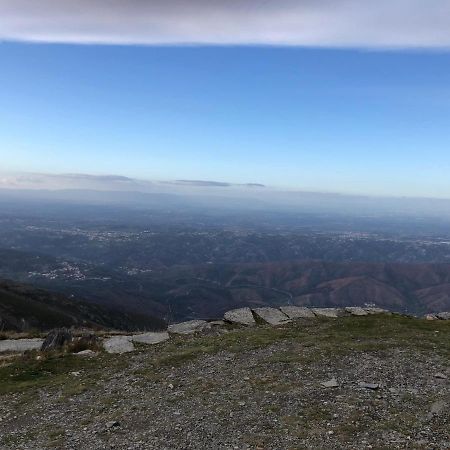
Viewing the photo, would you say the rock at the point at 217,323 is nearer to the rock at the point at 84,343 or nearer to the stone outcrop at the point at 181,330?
the stone outcrop at the point at 181,330

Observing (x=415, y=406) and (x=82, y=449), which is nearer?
(x=82, y=449)

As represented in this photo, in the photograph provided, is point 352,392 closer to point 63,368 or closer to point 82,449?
point 82,449

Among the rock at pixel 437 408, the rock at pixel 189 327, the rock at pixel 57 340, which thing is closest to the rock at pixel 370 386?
the rock at pixel 437 408

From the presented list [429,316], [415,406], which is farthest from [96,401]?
[429,316]

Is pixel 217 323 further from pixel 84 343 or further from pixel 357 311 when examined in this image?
pixel 357 311

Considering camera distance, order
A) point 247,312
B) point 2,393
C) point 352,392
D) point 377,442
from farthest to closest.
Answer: point 247,312, point 2,393, point 352,392, point 377,442

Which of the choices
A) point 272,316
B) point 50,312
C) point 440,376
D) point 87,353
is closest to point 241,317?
point 272,316
